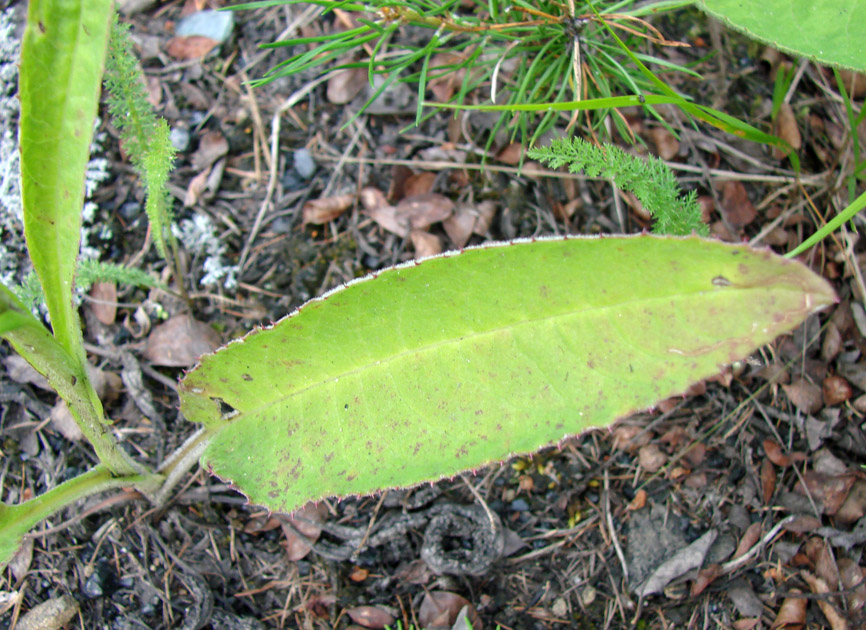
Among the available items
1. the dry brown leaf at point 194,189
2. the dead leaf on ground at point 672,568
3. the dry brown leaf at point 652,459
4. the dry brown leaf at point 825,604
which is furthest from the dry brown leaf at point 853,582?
the dry brown leaf at point 194,189

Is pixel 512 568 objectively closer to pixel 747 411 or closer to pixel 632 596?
pixel 632 596

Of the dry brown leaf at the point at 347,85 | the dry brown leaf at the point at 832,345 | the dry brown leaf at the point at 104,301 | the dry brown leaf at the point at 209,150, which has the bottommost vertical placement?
the dry brown leaf at the point at 832,345

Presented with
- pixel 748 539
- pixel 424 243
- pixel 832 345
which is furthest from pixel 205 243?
pixel 832 345

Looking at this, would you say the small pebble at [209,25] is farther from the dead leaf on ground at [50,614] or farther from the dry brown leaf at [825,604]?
the dry brown leaf at [825,604]

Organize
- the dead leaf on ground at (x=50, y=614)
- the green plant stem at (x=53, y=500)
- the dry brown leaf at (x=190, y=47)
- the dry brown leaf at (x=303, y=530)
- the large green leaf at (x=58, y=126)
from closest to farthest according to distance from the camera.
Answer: the large green leaf at (x=58, y=126) < the green plant stem at (x=53, y=500) < the dead leaf on ground at (x=50, y=614) < the dry brown leaf at (x=303, y=530) < the dry brown leaf at (x=190, y=47)

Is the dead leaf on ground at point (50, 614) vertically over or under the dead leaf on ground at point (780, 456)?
under

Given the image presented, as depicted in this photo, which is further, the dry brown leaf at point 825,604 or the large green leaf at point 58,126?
the dry brown leaf at point 825,604
